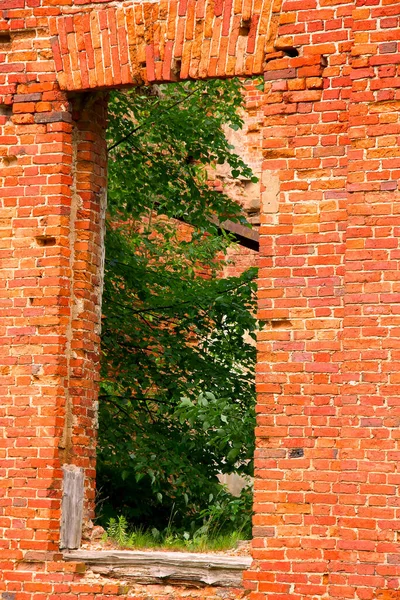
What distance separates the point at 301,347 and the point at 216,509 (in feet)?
9.10

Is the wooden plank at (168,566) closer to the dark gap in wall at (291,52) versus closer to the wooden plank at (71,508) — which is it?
the wooden plank at (71,508)

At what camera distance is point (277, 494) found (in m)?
7.46

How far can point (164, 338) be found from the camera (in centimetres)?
1133

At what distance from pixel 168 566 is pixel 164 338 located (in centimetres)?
368

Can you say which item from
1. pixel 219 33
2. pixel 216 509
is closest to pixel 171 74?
pixel 219 33

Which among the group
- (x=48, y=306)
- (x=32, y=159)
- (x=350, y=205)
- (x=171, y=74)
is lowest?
(x=48, y=306)

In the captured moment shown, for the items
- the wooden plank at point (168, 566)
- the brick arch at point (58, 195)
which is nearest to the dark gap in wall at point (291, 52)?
the brick arch at point (58, 195)

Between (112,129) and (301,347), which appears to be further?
(112,129)

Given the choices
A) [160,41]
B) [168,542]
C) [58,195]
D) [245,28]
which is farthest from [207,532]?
[245,28]

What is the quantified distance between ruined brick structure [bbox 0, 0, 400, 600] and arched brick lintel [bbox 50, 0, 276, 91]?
0.01m

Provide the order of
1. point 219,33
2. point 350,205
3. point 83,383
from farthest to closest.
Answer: point 83,383 < point 219,33 < point 350,205

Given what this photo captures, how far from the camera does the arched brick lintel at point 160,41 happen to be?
7.85 metres

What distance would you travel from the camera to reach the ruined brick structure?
718cm

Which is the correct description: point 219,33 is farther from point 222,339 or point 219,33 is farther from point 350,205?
point 222,339
